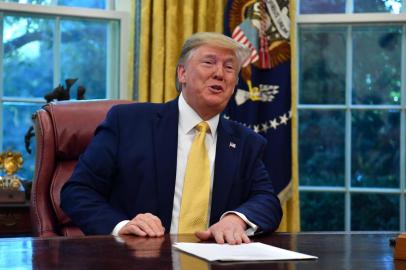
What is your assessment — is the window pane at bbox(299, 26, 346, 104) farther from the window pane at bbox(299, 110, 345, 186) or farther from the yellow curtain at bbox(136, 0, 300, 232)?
the yellow curtain at bbox(136, 0, 300, 232)

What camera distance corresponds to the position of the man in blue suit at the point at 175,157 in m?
2.24

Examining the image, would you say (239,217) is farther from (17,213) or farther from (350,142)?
(350,142)

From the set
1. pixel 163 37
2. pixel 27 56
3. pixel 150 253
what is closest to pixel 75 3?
pixel 27 56

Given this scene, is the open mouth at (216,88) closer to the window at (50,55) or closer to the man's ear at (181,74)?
the man's ear at (181,74)

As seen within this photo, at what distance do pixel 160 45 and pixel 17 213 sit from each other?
1114mm

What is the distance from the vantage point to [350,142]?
4.06 metres

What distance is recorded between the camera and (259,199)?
2262 mm

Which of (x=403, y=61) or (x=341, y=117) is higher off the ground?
(x=403, y=61)

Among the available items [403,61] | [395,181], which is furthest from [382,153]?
[403,61]

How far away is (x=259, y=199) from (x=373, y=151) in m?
1.97

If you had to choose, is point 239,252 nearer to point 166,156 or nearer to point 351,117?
point 166,156

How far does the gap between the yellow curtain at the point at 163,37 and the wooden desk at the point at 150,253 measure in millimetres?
1814

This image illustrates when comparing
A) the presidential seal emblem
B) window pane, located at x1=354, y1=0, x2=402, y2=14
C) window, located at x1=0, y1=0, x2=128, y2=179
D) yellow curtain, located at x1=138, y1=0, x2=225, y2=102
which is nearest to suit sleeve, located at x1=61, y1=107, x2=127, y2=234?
yellow curtain, located at x1=138, y1=0, x2=225, y2=102

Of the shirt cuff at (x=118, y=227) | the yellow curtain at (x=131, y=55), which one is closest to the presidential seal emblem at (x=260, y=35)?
the yellow curtain at (x=131, y=55)
